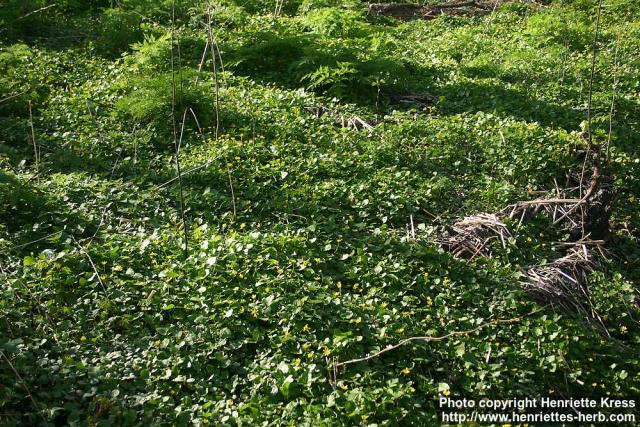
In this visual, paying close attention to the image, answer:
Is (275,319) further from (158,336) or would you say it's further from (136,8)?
(136,8)

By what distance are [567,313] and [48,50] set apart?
7926 millimetres

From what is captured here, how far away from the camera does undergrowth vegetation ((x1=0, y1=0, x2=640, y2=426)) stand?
13.3 ft

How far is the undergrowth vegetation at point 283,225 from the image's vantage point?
4.06 meters

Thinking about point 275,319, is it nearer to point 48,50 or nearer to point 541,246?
point 541,246

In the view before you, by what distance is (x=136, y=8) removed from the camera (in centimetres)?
990

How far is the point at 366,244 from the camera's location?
5.38 metres

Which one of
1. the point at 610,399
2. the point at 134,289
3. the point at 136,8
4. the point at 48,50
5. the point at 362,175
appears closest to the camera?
the point at 610,399

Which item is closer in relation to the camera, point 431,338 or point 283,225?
point 431,338

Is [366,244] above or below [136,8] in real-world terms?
below

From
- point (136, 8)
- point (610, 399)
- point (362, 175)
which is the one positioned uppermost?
point (136, 8)

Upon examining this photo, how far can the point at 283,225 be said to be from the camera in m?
5.57

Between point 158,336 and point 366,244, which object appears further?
point 366,244

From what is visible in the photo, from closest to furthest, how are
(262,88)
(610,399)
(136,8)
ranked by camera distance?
(610,399) → (262,88) → (136,8)

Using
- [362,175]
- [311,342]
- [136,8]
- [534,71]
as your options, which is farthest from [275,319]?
[136,8]
